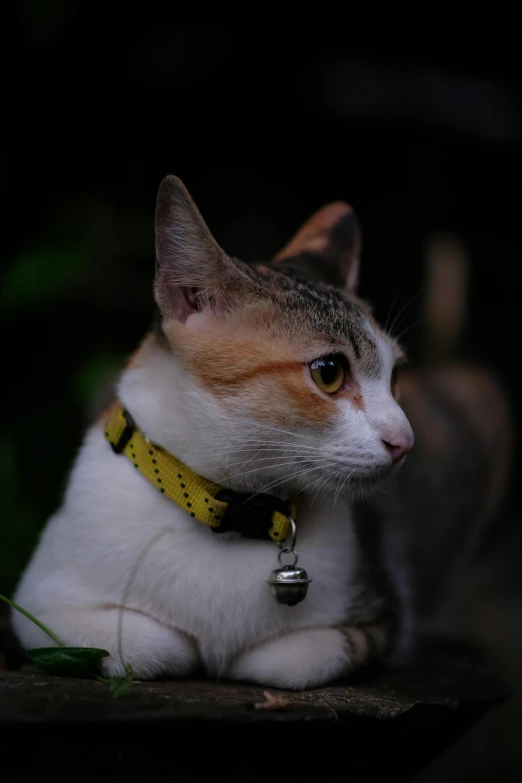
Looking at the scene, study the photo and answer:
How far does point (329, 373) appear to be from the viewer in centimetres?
173

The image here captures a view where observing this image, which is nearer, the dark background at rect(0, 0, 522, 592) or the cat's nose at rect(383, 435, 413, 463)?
the cat's nose at rect(383, 435, 413, 463)

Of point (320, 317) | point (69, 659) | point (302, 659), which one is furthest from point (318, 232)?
point (69, 659)

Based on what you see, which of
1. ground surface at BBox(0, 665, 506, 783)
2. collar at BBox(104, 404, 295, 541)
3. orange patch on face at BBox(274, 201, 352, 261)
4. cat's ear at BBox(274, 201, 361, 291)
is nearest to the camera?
ground surface at BBox(0, 665, 506, 783)

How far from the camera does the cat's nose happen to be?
5.47ft

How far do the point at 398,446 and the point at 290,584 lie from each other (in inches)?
14.4

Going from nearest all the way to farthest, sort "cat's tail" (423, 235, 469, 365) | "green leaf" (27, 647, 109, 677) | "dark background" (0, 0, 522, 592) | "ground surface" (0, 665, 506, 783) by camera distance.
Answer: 1. "ground surface" (0, 665, 506, 783)
2. "green leaf" (27, 647, 109, 677)
3. "dark background" (0, 0, 522, 592)
4. "cat's tail" (423, 235, 469, 365)

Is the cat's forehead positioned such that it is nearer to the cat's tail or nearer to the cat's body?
the cat's body

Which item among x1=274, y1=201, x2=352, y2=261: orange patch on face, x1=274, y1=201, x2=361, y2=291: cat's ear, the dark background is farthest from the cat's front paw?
the dark background

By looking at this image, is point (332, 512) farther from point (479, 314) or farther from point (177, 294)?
point (479, 314)

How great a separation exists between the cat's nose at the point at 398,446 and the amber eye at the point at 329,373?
0.16 m

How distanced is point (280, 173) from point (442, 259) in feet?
3.23

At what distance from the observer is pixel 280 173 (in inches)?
173

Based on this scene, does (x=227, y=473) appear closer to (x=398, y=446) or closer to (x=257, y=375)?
(x=257, y=375)

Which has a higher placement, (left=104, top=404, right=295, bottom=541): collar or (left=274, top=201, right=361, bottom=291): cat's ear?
(left=274, top=201, right=361, bottom=291): cat's ear
